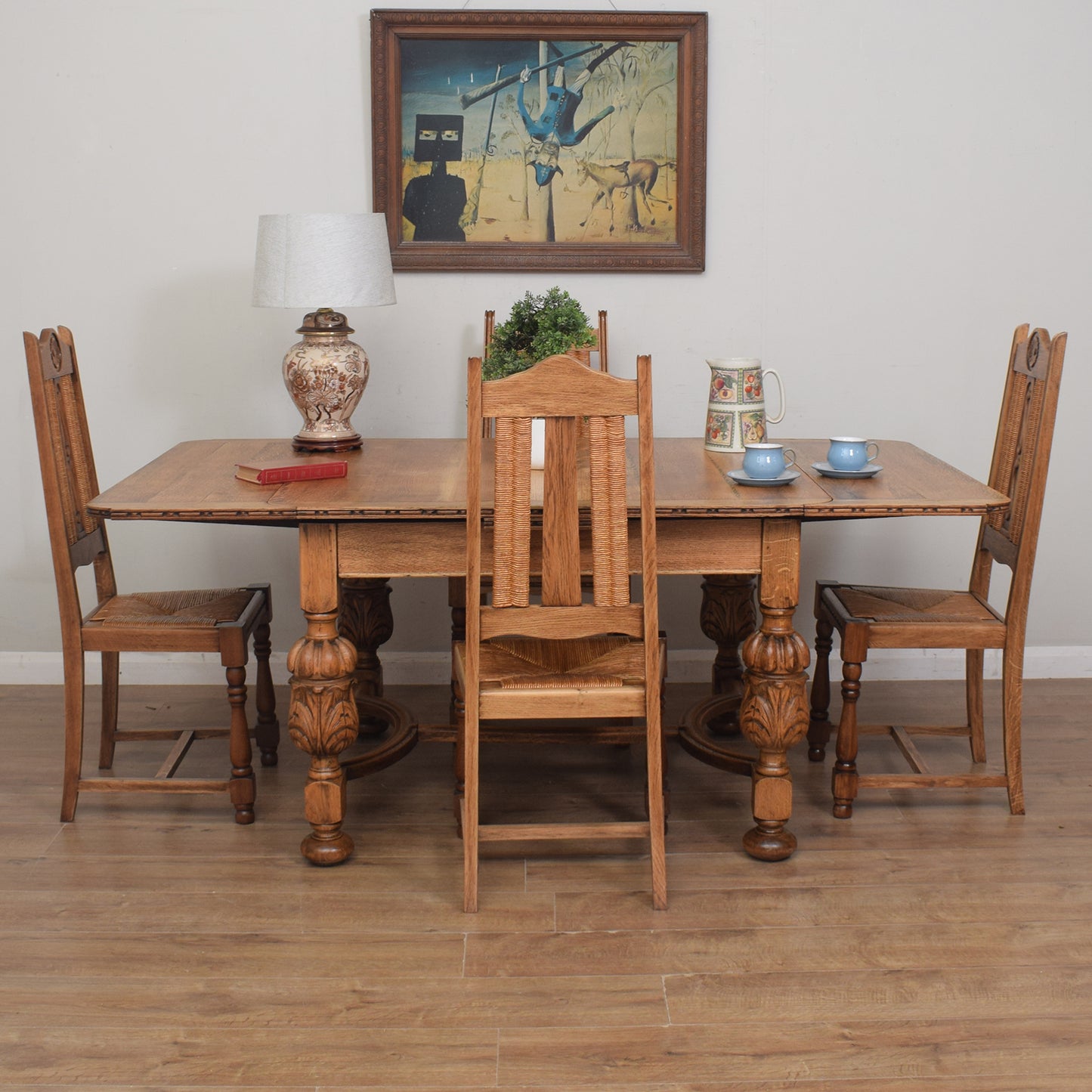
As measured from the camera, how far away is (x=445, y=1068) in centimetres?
198

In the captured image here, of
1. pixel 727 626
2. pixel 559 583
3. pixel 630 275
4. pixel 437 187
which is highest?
pixel 437 187

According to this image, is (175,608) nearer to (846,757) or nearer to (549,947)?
(549,947)

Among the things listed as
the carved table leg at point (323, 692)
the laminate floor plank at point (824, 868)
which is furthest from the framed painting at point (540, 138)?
the laminate floor plank at point (824, 868)

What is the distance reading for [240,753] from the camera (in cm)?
281

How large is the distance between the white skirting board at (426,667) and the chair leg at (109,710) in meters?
0.66

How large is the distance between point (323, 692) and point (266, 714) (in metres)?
0.69

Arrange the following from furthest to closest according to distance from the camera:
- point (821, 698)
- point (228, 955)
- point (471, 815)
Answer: point (821, 698) < point (471, 815) < point (228, 955)

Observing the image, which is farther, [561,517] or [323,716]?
[323,716]

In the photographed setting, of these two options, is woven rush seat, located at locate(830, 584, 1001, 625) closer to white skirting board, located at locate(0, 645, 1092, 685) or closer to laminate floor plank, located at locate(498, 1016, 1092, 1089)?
white skirting board, located at locate(0, 645, 1092, 685)

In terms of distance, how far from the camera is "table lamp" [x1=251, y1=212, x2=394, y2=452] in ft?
9.39

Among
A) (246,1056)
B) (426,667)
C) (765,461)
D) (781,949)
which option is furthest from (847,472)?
(246,1056)

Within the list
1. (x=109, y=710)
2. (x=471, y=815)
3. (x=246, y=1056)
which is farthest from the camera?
(x=109, y=710)

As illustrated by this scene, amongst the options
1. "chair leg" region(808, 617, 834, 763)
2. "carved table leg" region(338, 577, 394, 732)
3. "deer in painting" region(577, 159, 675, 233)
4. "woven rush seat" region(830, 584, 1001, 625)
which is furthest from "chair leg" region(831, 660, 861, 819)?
"deer in painting" region(577, 159, 675, 233)

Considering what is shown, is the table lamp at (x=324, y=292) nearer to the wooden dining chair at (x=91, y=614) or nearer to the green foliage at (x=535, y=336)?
the green foliage at (x=535, y=336)
